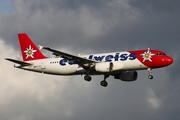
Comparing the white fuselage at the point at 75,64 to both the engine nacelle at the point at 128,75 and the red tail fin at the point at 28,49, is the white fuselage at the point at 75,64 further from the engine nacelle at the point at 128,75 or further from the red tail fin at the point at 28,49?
the engine nacelle at the point at 128,75

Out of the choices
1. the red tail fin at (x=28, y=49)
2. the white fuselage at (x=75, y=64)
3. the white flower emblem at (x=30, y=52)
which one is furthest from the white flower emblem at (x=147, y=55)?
the white flower emblem at (x=30, y=52)

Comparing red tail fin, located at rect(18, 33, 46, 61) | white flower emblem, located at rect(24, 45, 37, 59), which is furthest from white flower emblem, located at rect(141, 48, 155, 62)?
white flower emblem, located at rect(24, 45, 37, 59)

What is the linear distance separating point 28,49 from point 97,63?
15.7m

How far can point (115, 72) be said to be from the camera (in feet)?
324

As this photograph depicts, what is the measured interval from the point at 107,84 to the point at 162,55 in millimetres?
11606

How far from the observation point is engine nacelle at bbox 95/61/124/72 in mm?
96125

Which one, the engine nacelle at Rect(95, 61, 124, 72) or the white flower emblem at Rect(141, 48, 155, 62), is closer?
the white flower emblem at Rect(141, 48, 155, 62)

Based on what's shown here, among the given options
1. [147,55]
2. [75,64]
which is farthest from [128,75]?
[147,55]

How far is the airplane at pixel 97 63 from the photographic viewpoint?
315ft

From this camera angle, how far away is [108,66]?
317 feet

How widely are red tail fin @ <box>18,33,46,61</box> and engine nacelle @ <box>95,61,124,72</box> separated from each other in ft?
41.7

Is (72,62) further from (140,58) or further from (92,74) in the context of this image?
(140,58)

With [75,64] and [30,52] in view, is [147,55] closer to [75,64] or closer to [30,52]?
[75,64]

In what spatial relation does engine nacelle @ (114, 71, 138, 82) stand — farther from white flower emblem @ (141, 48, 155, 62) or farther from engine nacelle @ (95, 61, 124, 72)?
white flower emblem @ (141, 48, 155, 62)
